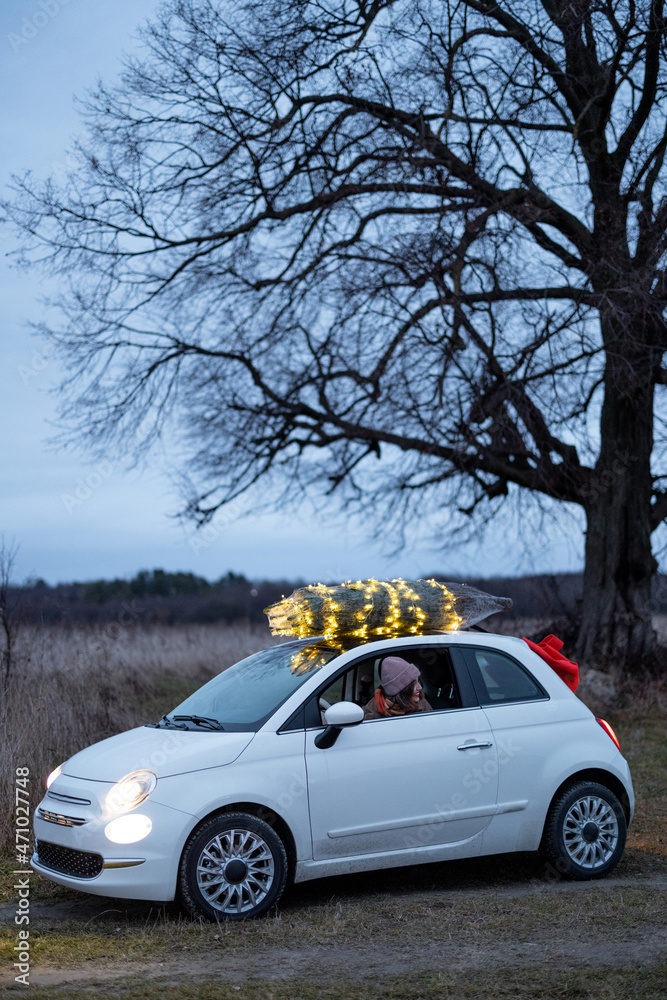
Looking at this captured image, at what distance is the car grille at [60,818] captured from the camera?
6018 mm

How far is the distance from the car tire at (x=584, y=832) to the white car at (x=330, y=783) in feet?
0.04

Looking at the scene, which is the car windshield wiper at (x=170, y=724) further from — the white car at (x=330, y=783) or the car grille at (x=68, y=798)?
the car grille at (x=68, y=798)

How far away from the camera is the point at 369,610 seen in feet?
23.1

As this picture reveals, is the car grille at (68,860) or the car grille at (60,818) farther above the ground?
the car grille at (60,818)

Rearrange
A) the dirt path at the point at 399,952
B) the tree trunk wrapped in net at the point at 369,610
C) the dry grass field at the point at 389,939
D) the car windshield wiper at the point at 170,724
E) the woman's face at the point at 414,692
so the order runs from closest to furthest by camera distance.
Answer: the dry grass field at the point at 389,939
the dirt path at the point at 399,952
the car windshield wiper at the point at 170,724
the woman's face at the point at 414,692
the tree trunk wrapped in net at the point at 369,610

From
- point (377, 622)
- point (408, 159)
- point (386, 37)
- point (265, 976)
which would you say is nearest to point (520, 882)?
point (377, 622)

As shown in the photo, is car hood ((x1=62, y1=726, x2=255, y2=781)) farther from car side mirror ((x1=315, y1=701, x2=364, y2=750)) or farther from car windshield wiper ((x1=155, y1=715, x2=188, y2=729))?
car side mirror ((x1=315, y1=701, x2=364, y2=750))

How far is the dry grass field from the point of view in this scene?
493 cm

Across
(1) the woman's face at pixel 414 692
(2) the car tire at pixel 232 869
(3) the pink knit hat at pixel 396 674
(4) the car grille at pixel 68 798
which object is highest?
(3) the pink knit hat at pixel 396 674

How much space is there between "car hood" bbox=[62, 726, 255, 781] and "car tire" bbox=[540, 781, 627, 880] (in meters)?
2.18

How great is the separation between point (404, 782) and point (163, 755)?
1.48 m

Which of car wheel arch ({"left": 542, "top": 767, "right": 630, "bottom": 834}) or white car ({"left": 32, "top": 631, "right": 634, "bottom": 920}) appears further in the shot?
Result: car wheel arch ({"left": 542, "top": 767, "right": 630, "bottom": 834})

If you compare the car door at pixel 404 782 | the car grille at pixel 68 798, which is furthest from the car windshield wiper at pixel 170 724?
the car door at pixel 404 782

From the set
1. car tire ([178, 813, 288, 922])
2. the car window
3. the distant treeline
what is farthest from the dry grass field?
the distant treeline
